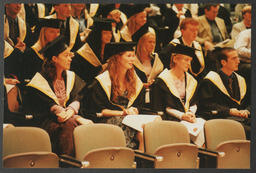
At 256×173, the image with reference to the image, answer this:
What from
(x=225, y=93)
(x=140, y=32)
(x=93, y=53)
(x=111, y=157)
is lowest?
(x=111, y=157)

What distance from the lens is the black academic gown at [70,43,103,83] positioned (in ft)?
16.4

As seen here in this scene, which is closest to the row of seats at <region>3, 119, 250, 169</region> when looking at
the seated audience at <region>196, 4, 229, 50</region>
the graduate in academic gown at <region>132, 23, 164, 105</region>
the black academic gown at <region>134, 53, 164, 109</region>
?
the black academic gown at <region>134, 53, 164, 109</region>

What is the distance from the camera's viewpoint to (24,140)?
→ 4664 millimetres

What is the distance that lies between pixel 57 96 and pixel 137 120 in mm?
926

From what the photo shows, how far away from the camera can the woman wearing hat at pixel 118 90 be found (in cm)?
500

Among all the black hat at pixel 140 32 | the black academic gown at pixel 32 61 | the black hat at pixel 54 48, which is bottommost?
the black academic gown at pixel 32 61

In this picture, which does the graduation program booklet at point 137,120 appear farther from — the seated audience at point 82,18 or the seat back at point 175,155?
the seated audience at point 82,18

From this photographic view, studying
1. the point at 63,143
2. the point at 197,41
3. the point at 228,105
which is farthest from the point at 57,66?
the point at 228,105

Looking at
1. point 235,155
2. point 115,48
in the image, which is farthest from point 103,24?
point 235,155

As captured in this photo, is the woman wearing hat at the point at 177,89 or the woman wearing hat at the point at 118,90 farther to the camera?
the woman wearing hat at the point at 177,89

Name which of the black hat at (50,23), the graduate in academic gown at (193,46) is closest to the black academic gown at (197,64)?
the graduate in academic gown at (193,46)

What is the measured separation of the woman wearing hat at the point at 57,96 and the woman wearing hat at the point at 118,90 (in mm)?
195

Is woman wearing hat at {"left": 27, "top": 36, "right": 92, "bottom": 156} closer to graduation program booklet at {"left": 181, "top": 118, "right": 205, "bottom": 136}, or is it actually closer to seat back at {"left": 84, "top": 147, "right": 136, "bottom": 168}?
seat back at {"left": 84, "top": 147, "right": 136, "bottom": 168}

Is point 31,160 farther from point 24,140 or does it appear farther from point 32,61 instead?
point 32,61
